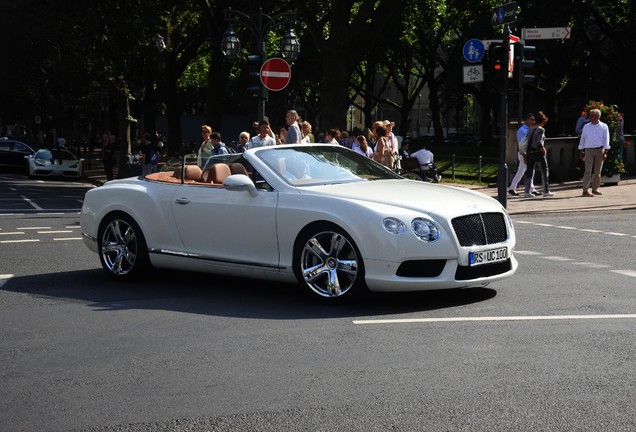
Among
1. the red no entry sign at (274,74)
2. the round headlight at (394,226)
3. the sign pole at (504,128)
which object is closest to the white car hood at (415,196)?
the round headlight at (394,226)

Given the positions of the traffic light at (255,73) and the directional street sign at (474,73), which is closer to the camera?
the directional street sign at (474,73)

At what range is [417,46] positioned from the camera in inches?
2815

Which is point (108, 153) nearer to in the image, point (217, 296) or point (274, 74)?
point (274, 74)

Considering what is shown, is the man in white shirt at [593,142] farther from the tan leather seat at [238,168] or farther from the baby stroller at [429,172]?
the tan leather seat at [238,168]

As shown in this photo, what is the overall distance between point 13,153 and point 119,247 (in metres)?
38.8

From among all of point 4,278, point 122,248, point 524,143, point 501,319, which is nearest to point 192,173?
point 122,248

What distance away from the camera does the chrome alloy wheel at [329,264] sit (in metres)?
9.07

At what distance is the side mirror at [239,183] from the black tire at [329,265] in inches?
27.9

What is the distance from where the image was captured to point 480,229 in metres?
9.22

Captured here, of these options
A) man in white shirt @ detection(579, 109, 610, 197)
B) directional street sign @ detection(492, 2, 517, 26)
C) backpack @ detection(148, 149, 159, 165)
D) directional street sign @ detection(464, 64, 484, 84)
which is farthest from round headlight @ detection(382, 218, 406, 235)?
backpack @ detection(148, 149, 159, 165)

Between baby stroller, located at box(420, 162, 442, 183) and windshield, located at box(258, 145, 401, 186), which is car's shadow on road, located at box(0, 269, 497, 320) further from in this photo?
baby stroller, located at box(420, 162, 442, 183)

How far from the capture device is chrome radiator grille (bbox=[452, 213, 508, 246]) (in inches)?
356

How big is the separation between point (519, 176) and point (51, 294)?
16.3 m

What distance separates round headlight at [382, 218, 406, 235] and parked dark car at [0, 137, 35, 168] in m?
41.4
